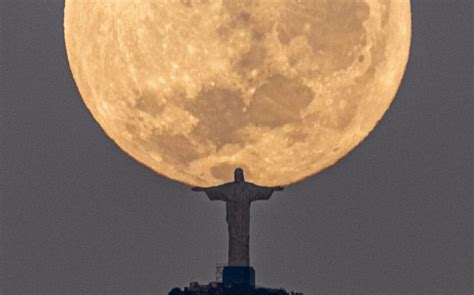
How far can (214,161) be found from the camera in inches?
6363

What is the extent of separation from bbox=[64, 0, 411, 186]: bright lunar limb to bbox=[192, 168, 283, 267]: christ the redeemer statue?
64 cm

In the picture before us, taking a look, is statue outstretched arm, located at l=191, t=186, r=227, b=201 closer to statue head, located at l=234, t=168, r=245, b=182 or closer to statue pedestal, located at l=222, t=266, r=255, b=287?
statue head, located at l=234, t=168, r=245, b=182

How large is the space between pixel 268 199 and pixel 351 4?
14114 millimetres

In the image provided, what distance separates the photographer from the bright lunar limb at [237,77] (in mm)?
156875

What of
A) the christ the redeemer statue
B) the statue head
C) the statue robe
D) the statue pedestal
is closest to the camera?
the statue head

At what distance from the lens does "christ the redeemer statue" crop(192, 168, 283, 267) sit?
16375 centimetres

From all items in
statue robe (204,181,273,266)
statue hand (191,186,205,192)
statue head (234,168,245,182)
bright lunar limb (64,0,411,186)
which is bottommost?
statue robe (204,181,273,266)

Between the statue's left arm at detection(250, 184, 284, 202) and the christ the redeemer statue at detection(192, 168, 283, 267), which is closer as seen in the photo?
the christ the redeemer statue at detection(192, 168, 283, 267)

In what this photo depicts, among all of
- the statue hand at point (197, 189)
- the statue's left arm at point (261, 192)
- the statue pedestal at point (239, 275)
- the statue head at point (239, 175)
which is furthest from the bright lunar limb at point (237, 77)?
the statue pedestal at point (239, 275)

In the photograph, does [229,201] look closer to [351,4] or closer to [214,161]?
[214,161]

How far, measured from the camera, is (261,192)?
16412 centimetres

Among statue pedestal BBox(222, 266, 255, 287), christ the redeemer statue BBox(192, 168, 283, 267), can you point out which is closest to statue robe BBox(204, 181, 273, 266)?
christ the redeemer statue BBox(192, 168, 283, 267)

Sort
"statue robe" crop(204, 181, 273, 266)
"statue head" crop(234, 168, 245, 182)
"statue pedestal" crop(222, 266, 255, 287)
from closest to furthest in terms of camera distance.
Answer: "statue head" crop(234, 168, 245, 182), "statue pedestal" crop(222, 266, 255, 287), "statue robe" crop(204, 181, 273, 266)

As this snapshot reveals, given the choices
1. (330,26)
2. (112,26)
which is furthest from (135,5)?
(330,26)
